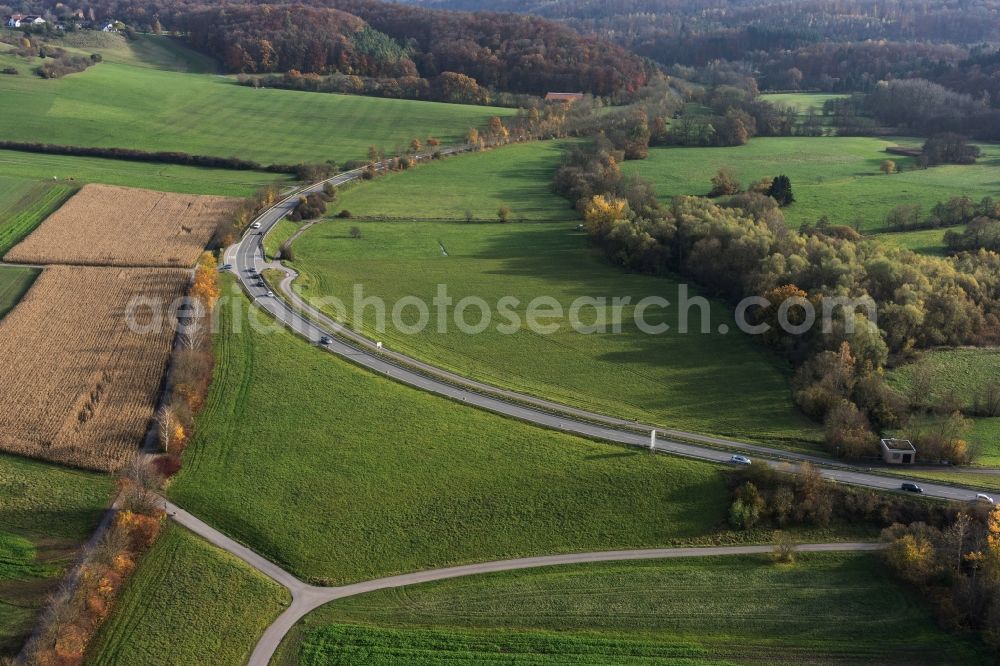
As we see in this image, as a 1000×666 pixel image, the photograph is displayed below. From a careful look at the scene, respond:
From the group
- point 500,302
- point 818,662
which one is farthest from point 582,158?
point 818,662

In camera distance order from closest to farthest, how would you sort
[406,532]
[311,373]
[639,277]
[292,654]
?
1. [292,654]
2. [406,532]
3. [311,373]
4. [639,277]

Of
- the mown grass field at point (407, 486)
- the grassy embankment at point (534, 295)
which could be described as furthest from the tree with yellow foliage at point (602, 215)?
the mown grass field at point (407, 486)

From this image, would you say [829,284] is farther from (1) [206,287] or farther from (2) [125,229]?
(2) [125,229]

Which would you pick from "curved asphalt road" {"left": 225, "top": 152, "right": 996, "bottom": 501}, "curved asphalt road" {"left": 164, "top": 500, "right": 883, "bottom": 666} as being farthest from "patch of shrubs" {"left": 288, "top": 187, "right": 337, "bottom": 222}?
"curved asphalt road" {"left": 164, "top": 500, "right": 883, "bottom": 666}

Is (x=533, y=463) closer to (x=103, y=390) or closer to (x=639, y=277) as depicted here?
(x=103, y=390)

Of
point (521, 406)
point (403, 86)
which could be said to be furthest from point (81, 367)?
point (403, 86)

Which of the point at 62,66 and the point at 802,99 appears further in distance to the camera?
the point at 802,99
